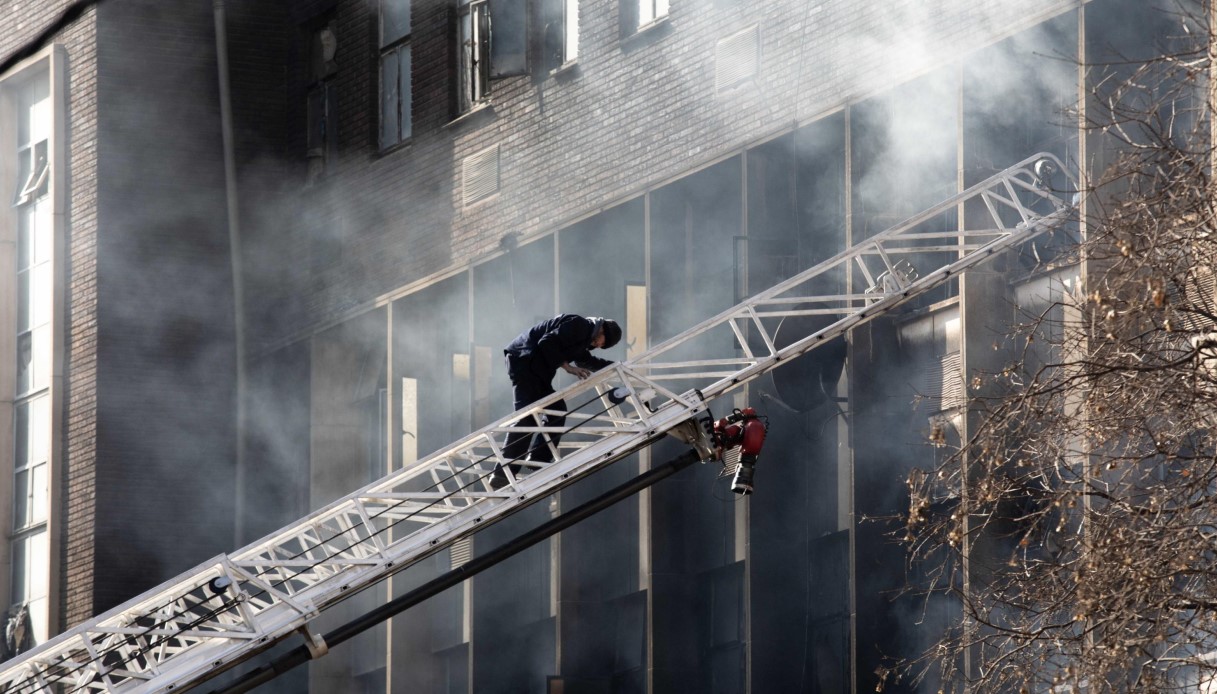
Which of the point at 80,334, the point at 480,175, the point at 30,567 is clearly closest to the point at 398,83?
the point at 480,175

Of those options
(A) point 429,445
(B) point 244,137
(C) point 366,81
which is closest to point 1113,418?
(A) point 429,445

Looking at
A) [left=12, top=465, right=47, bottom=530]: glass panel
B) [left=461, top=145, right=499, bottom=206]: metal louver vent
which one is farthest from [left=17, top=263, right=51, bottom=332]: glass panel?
[left=461, top=145, right=499, bottom=206]: metal louver vent

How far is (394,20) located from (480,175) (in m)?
2.87

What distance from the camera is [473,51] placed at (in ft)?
71.3

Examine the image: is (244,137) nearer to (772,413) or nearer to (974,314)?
(772,413)

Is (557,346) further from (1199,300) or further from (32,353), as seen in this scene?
(32,353)

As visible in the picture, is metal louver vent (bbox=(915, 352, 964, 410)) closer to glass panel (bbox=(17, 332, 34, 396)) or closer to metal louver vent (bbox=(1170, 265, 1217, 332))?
metal louver vent (bbox=(1170, 265, 1217, 332))

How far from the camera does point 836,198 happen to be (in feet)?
57.1

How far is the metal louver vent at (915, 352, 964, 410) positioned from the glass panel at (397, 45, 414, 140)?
8.11 metres

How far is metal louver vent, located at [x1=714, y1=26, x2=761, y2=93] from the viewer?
58.7 feet

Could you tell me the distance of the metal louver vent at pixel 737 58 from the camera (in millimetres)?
17906

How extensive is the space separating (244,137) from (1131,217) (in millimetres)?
15871

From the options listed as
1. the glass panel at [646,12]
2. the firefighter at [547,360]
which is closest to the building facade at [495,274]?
the glass panel at [646,12]

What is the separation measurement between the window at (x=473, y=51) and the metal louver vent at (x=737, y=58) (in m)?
3.68
